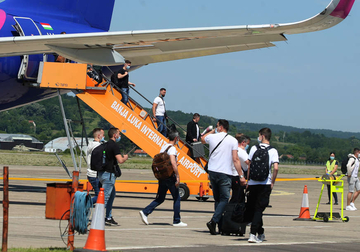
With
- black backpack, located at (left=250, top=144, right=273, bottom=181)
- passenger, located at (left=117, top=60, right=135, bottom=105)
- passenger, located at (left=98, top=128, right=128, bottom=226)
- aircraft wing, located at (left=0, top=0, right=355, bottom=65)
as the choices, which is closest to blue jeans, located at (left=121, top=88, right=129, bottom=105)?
passenger, located at (left=117, top=60, right=135, bottom=105)

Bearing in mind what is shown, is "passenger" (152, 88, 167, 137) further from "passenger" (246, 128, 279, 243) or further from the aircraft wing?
"passenger" (246, 128, 279, 243)

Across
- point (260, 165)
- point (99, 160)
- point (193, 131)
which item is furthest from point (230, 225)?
point (193, 131)

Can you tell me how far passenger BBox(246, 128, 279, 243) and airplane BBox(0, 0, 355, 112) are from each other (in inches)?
85.6

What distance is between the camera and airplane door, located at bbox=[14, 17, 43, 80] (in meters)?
14.8

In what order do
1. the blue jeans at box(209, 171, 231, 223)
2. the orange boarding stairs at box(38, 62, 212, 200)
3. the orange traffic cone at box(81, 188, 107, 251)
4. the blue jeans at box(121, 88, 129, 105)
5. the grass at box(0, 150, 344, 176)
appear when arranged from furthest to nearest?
the grass at box(0, 150, 344, 176)
the blue jeans at box(121, 88, 129, 105)
the orange boarding stairs at box(38, 62, 212, 200)
the blue jeans at box(209, 171, 231, 223)
the orange traffic cone at box(81, 188, 107, 251)

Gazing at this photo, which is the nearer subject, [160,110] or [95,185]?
[95,185]

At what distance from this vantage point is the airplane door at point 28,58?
1484 cm

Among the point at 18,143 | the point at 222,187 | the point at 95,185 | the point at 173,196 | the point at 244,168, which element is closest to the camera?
the point at 222,187

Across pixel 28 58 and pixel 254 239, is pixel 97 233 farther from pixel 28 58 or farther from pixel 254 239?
pixel 28 58

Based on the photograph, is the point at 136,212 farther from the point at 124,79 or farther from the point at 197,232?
the point at 124,79

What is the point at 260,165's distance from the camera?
9031mm

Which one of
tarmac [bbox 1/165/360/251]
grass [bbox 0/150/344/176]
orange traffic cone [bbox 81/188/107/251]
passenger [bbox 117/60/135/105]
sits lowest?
grass [bbox 0/150/344/176]

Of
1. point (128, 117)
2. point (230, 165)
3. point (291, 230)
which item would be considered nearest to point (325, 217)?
point (291, 230)

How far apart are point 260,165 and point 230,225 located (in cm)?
127
